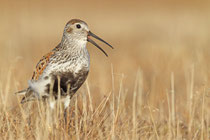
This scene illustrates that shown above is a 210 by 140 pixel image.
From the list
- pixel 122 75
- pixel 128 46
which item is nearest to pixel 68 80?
pixel 122 75

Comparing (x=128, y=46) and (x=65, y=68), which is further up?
(x=128, y=46)

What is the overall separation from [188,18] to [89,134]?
14334 mm

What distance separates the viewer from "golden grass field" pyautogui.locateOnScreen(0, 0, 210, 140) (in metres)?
5.16

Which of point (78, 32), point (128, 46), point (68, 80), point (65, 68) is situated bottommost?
point (68, 80)

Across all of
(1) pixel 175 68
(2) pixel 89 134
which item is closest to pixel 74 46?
(2) pixel 89 134

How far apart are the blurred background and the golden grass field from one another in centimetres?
3

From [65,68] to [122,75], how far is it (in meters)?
0.84

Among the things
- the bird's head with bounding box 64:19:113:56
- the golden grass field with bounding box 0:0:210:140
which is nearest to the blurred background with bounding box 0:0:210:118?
the golden grass field with bounding box 0:0:210:140

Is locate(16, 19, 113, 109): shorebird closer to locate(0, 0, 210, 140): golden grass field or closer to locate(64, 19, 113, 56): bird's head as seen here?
locate(64, 19, 113, 56): bird's head

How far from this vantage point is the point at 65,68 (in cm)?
571

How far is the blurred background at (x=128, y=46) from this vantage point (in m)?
8.60

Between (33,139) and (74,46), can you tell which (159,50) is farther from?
(33,139)

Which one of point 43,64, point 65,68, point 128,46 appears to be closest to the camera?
point 65,68

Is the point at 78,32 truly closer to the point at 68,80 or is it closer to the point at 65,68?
the point at 65,68
